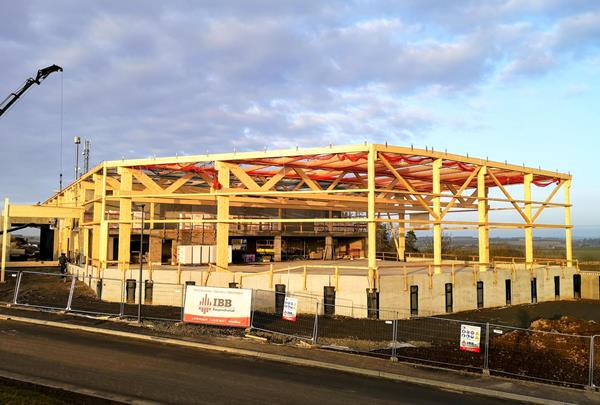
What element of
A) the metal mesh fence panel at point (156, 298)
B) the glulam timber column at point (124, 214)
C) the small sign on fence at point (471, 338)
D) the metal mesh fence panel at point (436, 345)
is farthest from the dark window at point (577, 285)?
the glulam timber column at point (124, 214)

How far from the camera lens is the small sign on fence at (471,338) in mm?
12812

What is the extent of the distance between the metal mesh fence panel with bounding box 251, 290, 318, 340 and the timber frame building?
3377 millimetres

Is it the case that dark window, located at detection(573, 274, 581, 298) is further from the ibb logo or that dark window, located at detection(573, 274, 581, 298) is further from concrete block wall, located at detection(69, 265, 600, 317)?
the ibb logo

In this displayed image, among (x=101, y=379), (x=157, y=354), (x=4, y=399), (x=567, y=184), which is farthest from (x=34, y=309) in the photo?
(x=567, y=184)

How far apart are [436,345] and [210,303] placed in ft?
25.4

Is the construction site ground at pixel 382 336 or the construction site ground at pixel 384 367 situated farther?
the construction site ground at pixel 382 336

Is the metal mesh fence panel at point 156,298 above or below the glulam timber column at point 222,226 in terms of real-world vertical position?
below

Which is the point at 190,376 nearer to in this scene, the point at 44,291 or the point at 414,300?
the point at 414,300

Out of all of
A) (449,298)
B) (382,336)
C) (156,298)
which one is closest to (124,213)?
(156,298)

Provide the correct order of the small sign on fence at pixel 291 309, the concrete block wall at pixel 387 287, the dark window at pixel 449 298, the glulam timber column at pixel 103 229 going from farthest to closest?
the glulam timber column at pixel 103 229 → the dark window at pixel 449 298 → the concrete block wall at pixel 387 287 → the small sign on fence at pixel 291 309

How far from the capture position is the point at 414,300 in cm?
2259

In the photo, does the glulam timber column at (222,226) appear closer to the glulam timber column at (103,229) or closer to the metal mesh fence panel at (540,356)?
the glulam timber column at (103,229)

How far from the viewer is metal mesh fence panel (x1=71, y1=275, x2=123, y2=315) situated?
69.4ft

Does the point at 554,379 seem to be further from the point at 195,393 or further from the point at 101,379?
the point at 101,379
